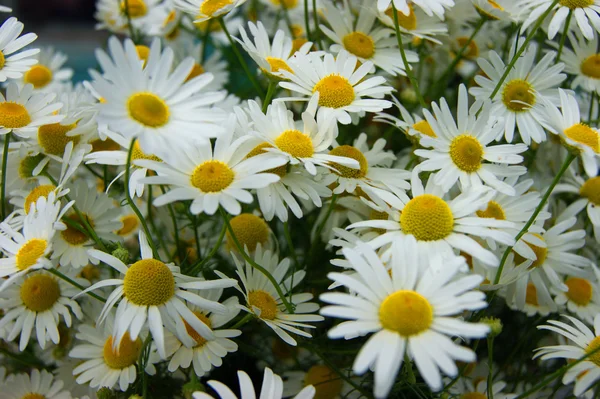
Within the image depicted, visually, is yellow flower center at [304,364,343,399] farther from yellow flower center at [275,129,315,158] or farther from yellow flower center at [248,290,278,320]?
yellow flower center at [275,129,315,158]

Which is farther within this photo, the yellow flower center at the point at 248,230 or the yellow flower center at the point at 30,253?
the yellow flower center at the point at 248,230

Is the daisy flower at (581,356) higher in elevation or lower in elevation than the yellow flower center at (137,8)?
higher

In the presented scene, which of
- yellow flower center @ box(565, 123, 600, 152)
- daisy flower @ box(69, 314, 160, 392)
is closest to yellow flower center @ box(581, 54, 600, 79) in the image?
yellow flower center @ box(565, 123, 600, 152)

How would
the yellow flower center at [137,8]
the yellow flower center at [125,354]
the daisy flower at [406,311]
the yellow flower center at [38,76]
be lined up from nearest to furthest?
the daisy flower at [406,311]
the yellow flower center at [125,354]
the yellow flower center at [38,76]
the yellow flower center at [137,8]

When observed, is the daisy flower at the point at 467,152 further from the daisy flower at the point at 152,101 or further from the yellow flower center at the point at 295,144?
the daisy flower at the point at 152,101

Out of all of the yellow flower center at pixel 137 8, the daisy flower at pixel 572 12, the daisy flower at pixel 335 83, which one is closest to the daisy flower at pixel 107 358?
the daisy flower at pixel 335 83

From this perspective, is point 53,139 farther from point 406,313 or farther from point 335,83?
point 406,313

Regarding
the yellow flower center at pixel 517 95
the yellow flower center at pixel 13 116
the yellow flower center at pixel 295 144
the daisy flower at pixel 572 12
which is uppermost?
the daisy flower at pixel 572 12

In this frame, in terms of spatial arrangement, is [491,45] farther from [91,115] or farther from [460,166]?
[91,115]
